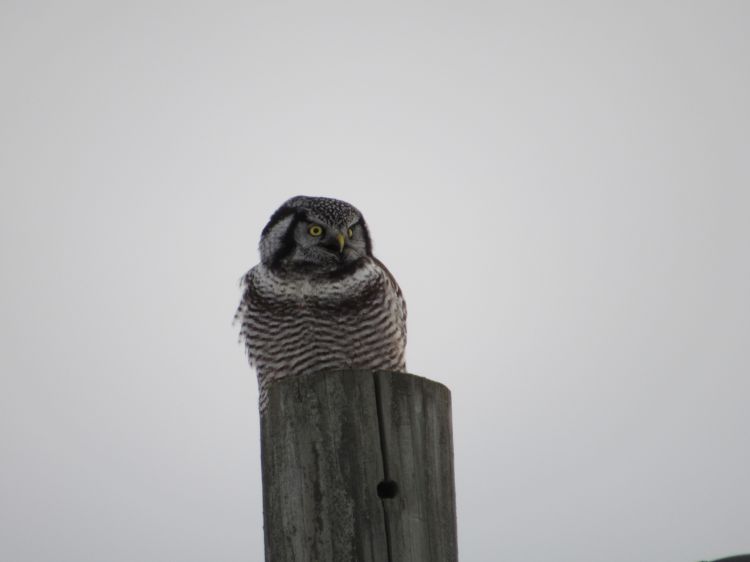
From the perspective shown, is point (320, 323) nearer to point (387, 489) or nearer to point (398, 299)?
point (398, 299)

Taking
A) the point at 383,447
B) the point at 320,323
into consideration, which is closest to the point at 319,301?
the point at 320,323

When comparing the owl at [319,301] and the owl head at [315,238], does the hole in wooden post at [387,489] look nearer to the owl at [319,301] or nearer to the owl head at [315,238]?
the owl at [319,301]

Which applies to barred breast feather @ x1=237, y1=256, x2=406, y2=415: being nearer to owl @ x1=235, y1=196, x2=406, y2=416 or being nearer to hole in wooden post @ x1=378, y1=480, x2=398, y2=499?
owl @ x1=235, y1=196, x2=406, y2=416

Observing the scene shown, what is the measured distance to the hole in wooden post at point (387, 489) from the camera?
3352 mm

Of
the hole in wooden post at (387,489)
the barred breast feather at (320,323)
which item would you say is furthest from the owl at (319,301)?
the hole in wooden post at (387,489)

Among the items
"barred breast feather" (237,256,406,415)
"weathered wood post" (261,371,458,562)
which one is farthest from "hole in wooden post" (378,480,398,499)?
"barred breast feather" (237,256,406,415)

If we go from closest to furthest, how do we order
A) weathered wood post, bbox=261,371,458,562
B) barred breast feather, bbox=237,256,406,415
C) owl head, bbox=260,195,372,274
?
1. weathered wood post, bbox=261,371,458,562
2. barred breast feather, bbox=237,256,406,415
3. owl head, bbox=260,195,372,274

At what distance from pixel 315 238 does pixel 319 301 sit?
2.18 ft

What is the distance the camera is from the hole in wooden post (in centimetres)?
335

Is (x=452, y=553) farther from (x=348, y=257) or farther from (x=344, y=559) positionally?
(x=348, y=257)

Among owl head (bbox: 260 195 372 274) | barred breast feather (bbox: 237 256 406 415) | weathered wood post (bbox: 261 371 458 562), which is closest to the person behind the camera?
weathered wood post (bbox: 261 371 458 562)

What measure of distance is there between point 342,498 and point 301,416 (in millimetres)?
349

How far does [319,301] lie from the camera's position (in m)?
6.98

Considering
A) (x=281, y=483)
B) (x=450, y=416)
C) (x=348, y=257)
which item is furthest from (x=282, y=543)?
(x=348, y=257)
